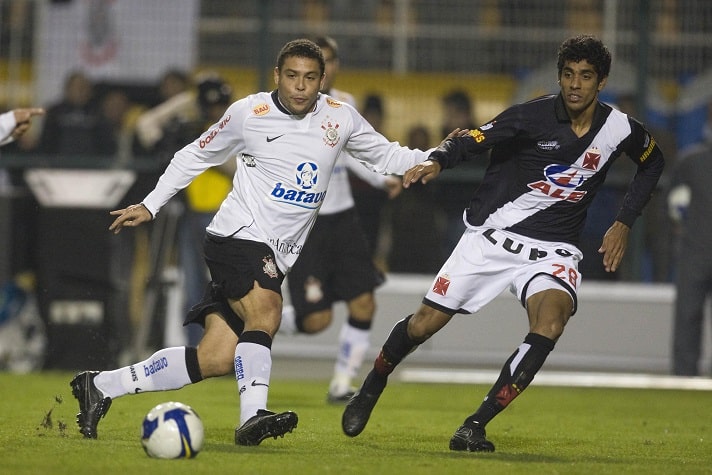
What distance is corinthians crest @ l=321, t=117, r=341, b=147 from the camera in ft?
23.4

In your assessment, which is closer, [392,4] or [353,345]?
[353,345]

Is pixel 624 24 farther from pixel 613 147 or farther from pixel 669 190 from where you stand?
pixel 613 147

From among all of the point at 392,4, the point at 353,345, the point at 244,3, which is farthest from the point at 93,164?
the point at 353,345

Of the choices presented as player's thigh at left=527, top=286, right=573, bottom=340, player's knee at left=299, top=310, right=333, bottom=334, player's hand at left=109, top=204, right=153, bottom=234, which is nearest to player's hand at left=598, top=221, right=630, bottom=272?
player's thigh at left=527, top=286, right=573, bottom=340

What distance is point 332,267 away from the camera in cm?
1006

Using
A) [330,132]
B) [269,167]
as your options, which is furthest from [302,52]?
[269,167]

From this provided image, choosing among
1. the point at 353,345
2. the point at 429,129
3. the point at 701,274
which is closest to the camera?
the point at 353,345

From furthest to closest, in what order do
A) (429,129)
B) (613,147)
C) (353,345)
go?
(429,129), (353,345), (613,147)

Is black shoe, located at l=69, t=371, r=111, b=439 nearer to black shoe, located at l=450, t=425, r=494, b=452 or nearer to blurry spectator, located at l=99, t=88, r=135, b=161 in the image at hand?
black shoe, located at l=450, t=425, r=494, b=452

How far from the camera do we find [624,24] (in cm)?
1376

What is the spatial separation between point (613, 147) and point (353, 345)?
342cm

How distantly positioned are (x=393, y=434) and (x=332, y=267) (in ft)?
8.03

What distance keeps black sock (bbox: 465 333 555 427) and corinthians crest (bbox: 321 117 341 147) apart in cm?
149

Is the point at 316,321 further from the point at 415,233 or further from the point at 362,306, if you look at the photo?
the point at 415,233
